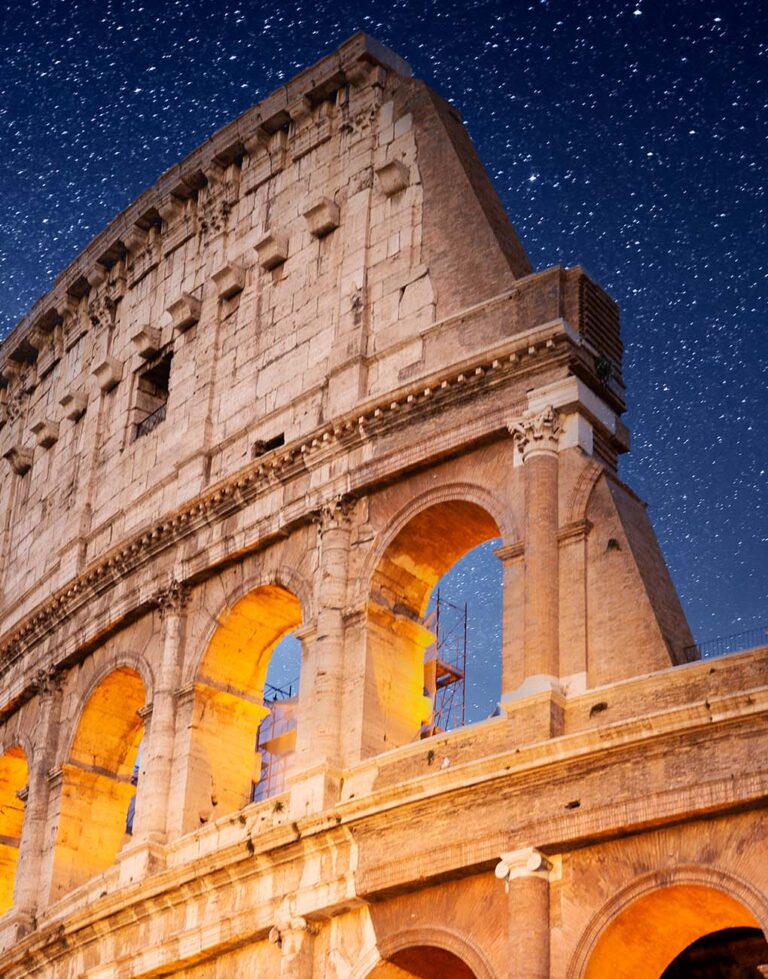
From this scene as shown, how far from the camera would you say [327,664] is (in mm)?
19391

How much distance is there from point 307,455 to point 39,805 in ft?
21.7

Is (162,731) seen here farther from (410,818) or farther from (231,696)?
(410,818)

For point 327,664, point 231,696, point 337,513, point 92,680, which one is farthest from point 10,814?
point 337,513

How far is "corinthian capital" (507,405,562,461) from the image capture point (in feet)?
61.0

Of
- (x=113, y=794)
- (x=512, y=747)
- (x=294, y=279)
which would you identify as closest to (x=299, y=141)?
(x=294, y=279)

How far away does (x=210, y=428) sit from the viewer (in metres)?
23.6

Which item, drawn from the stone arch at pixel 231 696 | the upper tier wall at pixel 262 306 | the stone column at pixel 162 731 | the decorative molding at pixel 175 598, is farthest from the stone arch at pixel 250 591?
the upper tier wall at pixel 262 306

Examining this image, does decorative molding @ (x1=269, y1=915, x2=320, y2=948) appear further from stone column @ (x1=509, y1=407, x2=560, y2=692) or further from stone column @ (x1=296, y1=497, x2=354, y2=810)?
stone column @ (x1=509, y1=407, x2=560, y2=692)

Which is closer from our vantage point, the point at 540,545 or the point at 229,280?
the point at 540,545

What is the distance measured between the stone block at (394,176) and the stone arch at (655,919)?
10.4 metres

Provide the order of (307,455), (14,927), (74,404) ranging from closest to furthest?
(307,455)
(14,927)
(74,404)

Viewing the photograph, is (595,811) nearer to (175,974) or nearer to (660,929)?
(660,929)

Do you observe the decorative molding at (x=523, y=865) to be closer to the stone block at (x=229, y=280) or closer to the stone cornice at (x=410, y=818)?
the stone cornice at (x=410, y=818)

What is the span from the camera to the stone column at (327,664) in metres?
18.9
